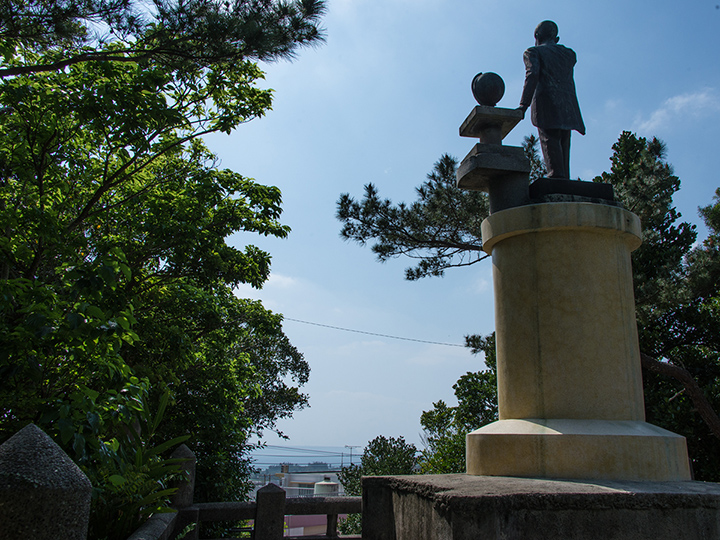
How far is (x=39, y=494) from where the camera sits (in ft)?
5.88

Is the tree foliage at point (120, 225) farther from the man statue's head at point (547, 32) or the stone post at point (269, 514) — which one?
the man statue's head at point (547, 32)

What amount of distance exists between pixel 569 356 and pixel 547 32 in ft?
9.65

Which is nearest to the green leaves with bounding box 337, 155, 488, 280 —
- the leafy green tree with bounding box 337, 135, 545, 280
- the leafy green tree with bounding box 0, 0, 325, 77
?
the leafy green tree with bounding box 337, 135, 545, 280

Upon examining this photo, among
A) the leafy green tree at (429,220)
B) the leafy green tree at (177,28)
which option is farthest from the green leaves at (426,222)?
the leafy green tree at (177,28)

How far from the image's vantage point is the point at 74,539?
72.9 inches

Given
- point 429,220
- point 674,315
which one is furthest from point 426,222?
point 674,315

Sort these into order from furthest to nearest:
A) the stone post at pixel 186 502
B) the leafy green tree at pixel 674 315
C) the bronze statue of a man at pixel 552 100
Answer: the leafy green tree at pixel 674 315 → the stone post at pixel 186 502 → the bronze statue of a man at pixel 552 100

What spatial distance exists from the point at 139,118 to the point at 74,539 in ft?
17.2

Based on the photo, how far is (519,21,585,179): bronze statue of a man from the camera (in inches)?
181

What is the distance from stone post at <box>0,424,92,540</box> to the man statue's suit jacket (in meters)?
4.21

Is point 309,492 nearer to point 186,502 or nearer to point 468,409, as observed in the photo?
point 468,409

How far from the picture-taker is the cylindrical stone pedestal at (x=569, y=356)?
3.34 meters

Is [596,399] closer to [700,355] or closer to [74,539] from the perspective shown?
[74,539]

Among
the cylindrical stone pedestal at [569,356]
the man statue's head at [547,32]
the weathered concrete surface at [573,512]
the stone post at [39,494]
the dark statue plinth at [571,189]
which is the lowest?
the weathered concrete surface at [573,512]
